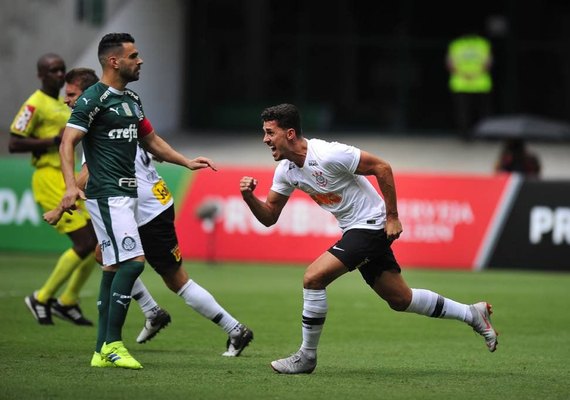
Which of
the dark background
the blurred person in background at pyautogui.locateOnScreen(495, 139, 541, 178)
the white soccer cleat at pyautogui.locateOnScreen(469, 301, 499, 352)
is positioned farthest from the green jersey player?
the dark background

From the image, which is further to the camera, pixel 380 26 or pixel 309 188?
pixel 380 26

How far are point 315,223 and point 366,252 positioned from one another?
10.7 meters

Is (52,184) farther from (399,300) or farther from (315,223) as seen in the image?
(315,223)

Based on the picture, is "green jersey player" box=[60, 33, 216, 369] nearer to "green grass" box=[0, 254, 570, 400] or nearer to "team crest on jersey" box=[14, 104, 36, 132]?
"green grass" box=[0, 254, 570, 400]

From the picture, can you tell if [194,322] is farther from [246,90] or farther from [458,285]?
[246,90]

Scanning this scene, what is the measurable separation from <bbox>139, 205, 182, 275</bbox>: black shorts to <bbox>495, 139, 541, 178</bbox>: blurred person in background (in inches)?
481

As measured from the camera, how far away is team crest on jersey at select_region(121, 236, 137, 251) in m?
8.89

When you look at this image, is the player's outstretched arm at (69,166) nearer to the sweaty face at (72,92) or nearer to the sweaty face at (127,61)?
the sweaty face at (127,61)

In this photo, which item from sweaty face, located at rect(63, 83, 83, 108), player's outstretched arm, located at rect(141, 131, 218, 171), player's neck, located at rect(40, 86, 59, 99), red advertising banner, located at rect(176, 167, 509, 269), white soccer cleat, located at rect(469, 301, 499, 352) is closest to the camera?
player's outstretched arm, located at rect(141, 131, 218, 171)

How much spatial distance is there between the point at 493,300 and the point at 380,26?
19.3 meters

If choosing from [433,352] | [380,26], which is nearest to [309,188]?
[433,352]

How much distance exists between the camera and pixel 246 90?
3403 cm

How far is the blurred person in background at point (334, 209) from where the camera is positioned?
29.0 feet

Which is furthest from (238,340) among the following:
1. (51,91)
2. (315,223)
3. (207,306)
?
(315,223)
